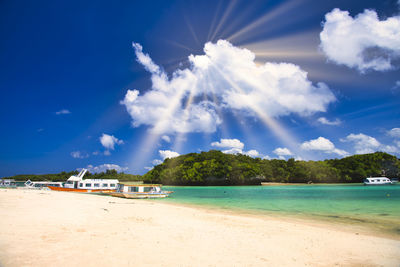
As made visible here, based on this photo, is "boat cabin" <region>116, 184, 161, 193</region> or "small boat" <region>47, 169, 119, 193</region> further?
"small boat" <region>47, 169, 119, 193</region>

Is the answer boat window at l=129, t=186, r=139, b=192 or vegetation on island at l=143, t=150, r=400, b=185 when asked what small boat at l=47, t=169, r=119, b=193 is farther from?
vegetation on island at l=143, t=150, r=400, b=185

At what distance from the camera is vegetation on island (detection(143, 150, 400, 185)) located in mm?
118688

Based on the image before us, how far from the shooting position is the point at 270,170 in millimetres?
139000

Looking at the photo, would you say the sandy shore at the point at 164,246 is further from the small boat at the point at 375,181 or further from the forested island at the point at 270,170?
the small boat at the point at 375,181

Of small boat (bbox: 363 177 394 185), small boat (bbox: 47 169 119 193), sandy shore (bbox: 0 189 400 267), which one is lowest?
small boat (bbox: 363 177 394 185)

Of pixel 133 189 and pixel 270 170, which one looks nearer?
pixel 133 189

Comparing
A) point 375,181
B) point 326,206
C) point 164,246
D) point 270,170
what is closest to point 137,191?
point 326,206

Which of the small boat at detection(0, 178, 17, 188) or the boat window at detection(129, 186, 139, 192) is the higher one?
the small boat at detection(0, 178, 17, 188)

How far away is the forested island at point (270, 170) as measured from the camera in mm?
118688

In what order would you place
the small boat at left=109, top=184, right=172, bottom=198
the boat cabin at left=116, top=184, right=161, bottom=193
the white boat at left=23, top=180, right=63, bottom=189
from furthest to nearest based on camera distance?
the white boat at left=23, top=180, right=63, bottom=189, the boat cabin at left=116, top=184, right=161, bottom=193, the small boat at left=109, top=184, right=172, bottom=198

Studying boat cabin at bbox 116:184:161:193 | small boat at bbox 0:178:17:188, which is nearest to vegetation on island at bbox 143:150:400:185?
small boat at bbox 0:178:17:188

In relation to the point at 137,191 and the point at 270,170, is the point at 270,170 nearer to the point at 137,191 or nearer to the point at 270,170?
the point at 270,170

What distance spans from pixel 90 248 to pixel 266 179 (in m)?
142

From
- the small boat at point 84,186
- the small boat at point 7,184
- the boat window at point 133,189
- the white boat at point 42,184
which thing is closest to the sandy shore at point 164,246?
the boat window at point 133,189
